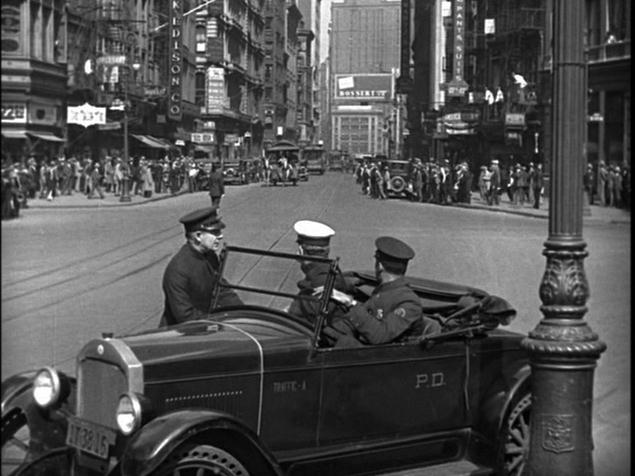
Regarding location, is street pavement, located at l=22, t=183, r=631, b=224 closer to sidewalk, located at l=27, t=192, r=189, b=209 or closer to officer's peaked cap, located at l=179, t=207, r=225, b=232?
sidewalk, located at l=27, t=192, r=189, b=209

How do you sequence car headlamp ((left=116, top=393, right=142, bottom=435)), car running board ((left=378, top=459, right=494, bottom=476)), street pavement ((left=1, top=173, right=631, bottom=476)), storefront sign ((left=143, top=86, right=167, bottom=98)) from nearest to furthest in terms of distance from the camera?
car headlamp ((left=116, top=393, right=142, bottom=435)), street pavement ((left=1, top=173, right=631, bottom=476)), storefront sign ((left=143, top=86, right=167, bottom=98)), car running board ((left=378, top=459, right=494, bottom=476))

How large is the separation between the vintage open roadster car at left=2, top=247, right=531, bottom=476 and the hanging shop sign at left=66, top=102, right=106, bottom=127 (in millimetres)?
895

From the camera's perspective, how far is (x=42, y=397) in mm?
4676

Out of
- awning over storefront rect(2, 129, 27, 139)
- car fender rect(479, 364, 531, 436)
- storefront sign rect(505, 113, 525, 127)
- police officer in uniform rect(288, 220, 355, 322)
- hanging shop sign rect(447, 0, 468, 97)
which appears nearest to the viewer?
awning over storefront rect(2, 129, 27, 139)

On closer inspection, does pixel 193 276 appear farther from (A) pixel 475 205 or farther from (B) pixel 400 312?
(A) pixel 475 205

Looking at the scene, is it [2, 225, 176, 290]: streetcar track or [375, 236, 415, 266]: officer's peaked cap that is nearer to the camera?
[2, 225, 176, 290]: streetcar track

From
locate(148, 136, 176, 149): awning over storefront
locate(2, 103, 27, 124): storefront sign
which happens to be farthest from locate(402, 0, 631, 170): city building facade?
locate(2, 103, 27, 124): storefront sign

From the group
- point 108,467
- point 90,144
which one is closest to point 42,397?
point 108,467

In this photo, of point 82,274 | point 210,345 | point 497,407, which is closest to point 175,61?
point 82,274

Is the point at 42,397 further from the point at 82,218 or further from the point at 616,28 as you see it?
the point at 616,28

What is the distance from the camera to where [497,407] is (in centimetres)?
562

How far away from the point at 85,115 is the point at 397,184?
80.4 inches

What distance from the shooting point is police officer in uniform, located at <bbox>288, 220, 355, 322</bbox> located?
512 centimetres

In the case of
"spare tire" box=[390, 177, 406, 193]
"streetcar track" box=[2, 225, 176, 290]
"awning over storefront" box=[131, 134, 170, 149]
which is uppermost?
"awning over storefront" box=[131, 134, 170, 149]
